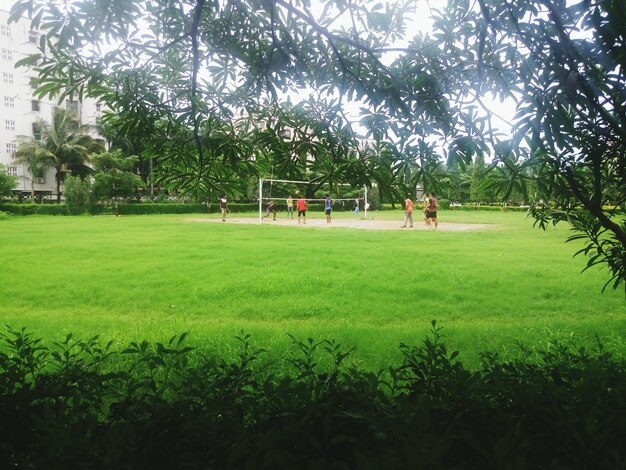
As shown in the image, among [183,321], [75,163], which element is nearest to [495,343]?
[183,321]

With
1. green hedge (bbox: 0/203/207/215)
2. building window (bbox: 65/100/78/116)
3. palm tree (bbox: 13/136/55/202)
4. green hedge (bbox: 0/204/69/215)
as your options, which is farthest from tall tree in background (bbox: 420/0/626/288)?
palm tree (bbox: 13/136/55/202)

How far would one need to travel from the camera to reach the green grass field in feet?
14.0

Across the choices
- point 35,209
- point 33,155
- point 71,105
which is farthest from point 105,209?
point 71,105

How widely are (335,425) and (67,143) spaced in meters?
37.4

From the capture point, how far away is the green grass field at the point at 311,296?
14.0ft

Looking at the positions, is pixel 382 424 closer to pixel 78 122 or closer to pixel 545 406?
pixel 545 406

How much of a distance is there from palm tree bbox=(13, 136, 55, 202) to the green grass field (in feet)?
86.7

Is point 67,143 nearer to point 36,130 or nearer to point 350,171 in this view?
point 36,130

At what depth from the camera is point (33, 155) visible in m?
31.9

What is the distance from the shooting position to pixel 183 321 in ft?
16.2

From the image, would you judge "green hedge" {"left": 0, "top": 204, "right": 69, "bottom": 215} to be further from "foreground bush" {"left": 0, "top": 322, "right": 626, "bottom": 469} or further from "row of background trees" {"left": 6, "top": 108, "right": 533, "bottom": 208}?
"foreground bush" {"left": 0, "top": 322, "right": 626, "bottom": 469}

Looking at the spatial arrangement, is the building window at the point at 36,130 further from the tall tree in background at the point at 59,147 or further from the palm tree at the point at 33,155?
the palm tree at the point at 33,155

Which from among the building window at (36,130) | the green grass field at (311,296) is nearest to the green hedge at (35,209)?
the building window at (36,130)

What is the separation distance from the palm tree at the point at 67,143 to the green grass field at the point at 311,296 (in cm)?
2638
